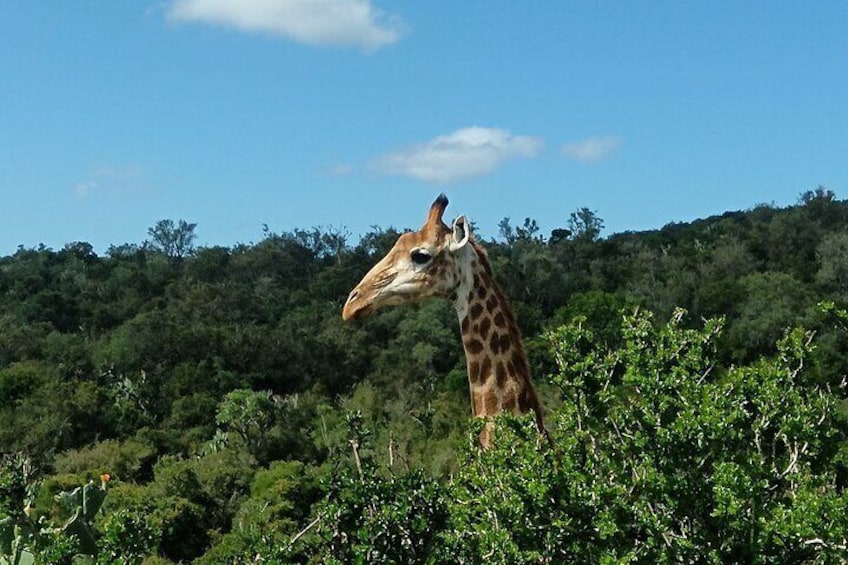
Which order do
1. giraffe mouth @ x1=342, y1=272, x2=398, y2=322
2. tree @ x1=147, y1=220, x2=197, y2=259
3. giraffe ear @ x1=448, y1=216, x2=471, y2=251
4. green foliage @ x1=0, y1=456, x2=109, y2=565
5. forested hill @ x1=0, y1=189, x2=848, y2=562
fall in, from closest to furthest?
1. green foliage @ x1=0, y1=456, x2=109, y2=565
2. giraffe ear @ x1=448, y1=216, x2=471, y2=251
3. giraffe mouth @ x1=342, y1=272, x2=398, y2=322
4. forested hill @ x1=0, y1=189, x2=848, y2=562
5. tree @ x1=147, y1=220, x2=197, y2=259

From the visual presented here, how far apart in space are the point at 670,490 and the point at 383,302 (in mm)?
3034

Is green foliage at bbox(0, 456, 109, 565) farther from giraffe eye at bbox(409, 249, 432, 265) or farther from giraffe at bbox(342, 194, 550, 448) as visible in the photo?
giraffe eye at bbox(409, 249, 432, 265)

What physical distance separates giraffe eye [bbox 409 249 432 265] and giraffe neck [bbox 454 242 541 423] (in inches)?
8.0

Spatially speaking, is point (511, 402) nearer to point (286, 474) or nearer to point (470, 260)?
point (470, 260)

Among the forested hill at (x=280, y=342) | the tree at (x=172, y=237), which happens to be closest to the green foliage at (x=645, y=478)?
the forested hill at (x=280, y=342)

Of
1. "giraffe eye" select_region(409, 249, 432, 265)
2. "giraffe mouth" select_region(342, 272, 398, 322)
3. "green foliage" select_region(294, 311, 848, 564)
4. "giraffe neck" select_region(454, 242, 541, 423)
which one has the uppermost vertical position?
"giraffe eye" select_region(409, 249, 432, 265)

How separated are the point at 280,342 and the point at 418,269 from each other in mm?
35073

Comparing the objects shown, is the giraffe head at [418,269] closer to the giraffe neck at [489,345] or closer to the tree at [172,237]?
the giraffe neck at [489,345]

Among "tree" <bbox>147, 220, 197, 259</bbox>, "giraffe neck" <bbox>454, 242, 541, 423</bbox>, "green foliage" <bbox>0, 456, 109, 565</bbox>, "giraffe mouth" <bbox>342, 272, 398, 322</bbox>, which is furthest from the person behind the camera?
"tree" <bbox>147, 220, 197, 259</bbox>

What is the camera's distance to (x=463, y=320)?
22.4 feet

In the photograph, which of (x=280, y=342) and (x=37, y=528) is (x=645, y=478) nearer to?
(x=37, y=528)

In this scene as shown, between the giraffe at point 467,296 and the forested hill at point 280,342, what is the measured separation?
0.74 m

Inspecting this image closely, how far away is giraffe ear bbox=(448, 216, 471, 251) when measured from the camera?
666 centimetres

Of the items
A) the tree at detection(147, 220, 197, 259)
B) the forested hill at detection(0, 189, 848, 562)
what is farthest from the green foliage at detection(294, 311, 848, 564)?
the tree at detection(147, 220, 197, 259)
